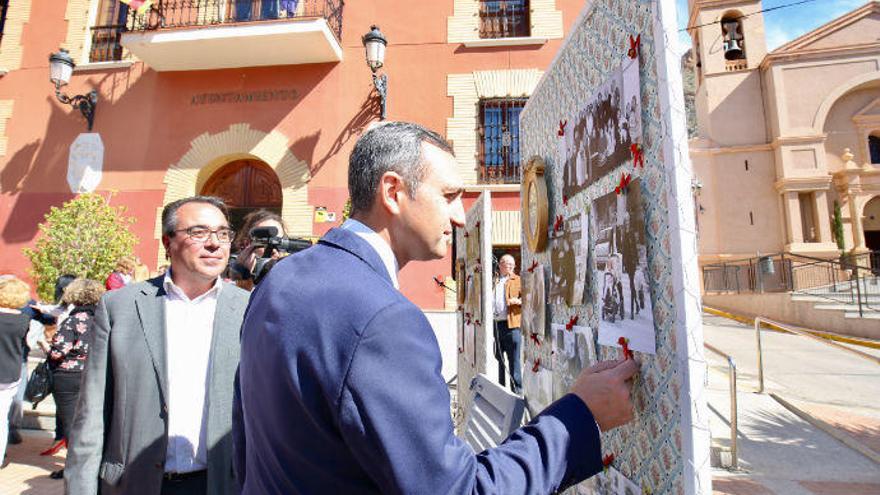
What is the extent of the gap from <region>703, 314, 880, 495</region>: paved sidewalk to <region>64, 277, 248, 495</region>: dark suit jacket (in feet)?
10.5

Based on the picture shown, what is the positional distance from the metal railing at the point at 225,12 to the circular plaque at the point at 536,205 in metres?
8.32

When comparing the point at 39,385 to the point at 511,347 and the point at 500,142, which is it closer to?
the point at 511,347

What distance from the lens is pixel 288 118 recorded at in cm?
943

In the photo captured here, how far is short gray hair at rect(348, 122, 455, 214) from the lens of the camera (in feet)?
3.58

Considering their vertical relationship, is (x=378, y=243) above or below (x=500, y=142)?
below

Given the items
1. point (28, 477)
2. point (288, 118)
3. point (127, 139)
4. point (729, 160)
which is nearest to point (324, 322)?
point (28, 477)

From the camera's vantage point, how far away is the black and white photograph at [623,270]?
122 cm

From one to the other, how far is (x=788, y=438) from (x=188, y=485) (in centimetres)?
482

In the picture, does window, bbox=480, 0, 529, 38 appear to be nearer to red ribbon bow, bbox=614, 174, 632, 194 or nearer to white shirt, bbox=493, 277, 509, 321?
white shirt, bbox=493, 277, 509, 321

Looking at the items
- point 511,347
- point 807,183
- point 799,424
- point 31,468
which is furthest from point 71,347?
point 807,183

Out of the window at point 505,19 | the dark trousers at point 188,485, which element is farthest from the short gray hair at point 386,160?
the window at point 505,19

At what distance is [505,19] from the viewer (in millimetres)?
9594

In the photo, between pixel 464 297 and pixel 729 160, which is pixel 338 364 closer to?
pixel 464 297

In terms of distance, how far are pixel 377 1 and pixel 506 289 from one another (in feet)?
23.8
